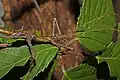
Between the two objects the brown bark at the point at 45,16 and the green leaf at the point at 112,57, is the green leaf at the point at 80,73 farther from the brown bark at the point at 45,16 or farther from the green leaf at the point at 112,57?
the brown bark at the point at 45,16

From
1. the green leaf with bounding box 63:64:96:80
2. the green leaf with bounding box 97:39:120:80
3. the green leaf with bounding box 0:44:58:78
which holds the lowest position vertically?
the green leaf with bounding box 63:64:96:80

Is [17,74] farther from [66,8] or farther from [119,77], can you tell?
[66,8]

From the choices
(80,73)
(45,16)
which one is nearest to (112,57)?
(80,73)

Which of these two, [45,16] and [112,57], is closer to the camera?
[112,57]

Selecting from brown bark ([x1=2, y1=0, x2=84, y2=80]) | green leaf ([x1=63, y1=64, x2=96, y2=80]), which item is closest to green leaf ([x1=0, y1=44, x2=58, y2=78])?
green leaf ([x1=63, y1=64, x2=96, y2=80])

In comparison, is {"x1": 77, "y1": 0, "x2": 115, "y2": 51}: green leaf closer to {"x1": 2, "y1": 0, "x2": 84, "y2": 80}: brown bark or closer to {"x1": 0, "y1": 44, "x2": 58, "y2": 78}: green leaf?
{"x1": 0, "y1": 44, "x2": 58, "y2": 78}: green leaf

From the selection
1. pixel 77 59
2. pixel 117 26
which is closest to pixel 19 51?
pixel 117 26

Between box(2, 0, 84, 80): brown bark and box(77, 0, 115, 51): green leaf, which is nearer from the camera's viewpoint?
box(77, 0, 115, 51): green leaf

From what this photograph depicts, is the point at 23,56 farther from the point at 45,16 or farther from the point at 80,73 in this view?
the point at 45,16
